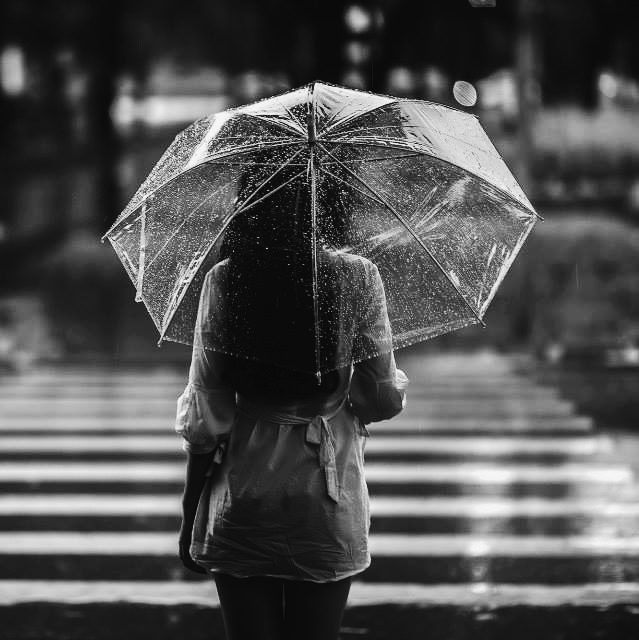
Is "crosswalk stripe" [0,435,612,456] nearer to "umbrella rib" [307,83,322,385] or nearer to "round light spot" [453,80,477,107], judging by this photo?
"umbrella rib" [307,83,322,385]

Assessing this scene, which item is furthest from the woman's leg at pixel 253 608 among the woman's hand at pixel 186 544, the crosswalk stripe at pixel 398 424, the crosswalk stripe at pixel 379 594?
the crosswalk stripe at pixel 398 424

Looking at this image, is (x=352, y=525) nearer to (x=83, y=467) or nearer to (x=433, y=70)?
(x=83, y=467)

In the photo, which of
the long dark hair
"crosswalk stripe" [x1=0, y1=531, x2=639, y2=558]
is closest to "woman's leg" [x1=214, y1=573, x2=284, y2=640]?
the long dark hair

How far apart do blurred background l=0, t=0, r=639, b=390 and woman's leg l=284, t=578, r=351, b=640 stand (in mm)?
13734

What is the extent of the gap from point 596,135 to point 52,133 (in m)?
9.05

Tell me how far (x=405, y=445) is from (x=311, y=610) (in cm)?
627

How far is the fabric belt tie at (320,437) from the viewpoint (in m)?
2.38

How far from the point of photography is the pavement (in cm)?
475

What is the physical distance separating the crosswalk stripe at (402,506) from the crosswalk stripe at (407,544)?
0.46m

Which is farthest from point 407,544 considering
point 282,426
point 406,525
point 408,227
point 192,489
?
point 282,426

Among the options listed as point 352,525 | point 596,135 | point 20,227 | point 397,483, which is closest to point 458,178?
point 352,525

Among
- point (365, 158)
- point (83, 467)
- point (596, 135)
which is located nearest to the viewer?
point (365, 158)

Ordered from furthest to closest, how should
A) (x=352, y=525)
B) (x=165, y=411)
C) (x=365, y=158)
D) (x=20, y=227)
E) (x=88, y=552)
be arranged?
(x=20, y=227) < (x=165, y=411) < (x=88, y=552) < (x=365, y=158) < (x=352, y=525)

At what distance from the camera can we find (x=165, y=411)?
10.2m
